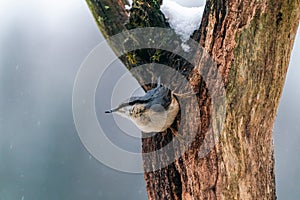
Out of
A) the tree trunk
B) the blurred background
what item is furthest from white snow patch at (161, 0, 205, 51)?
the blurred background

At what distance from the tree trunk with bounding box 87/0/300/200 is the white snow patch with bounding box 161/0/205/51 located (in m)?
0.05

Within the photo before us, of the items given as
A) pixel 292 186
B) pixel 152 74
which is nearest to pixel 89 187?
pixel 292 186

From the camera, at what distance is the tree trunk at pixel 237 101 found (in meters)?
1.57

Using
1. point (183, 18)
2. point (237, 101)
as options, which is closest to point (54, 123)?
point (183, 18)

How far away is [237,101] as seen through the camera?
163 centimetres

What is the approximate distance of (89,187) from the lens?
4.28 m

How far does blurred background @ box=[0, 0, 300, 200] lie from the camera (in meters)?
4.12

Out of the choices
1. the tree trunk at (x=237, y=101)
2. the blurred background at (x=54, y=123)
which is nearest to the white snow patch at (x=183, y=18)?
the tree trunk at (x=237, y=101)

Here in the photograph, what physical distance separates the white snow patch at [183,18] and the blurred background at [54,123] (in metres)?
2.31

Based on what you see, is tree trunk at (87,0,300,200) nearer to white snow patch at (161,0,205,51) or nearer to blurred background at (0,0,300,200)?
white snow patch at (161,0,205,51)

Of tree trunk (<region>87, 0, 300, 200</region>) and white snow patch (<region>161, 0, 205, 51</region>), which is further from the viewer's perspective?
white snow patch (<region>161, 0, 205, 51</region>)

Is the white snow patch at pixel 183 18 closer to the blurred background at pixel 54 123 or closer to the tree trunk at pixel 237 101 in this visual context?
Result: the tree trunk at pixel 237 101

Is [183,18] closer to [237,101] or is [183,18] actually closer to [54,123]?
[237,101]

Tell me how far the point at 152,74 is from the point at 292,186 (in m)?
2.50
